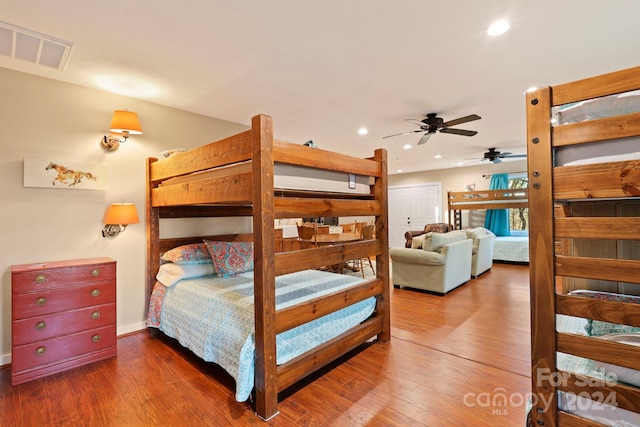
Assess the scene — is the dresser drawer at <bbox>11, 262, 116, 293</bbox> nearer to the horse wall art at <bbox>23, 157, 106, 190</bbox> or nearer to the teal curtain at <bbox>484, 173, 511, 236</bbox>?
the horse wall art at <bbox>23, 157, 106, 190</bbox>

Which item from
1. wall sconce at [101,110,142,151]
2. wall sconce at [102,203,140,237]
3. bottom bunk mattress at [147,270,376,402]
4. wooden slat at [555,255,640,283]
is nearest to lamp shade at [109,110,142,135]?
wall sconce at [101,110,142,151]

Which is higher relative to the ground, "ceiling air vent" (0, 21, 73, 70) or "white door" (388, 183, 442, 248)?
"ceiling air vent" (0, 21, 73, 70)

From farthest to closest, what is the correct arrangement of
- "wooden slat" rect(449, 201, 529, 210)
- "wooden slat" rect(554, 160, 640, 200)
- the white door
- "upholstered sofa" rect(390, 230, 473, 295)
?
the white door
"wooden slat" rect(449, 201, 529, 210)
"upholstered sofa" rect(390, 230, 473, 295)
"wooden slat" rect(554, 160, 640, 200)

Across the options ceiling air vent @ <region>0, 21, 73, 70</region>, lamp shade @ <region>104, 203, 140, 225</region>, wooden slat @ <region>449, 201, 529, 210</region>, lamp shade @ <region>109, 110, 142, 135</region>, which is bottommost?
lamp shade @ <region>104, 203, 140, 225</region>

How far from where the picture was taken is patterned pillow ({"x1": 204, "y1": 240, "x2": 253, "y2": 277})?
2.89 m

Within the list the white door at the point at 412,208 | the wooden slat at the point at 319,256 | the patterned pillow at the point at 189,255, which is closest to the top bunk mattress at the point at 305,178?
the wooden slat at the point at 319,256

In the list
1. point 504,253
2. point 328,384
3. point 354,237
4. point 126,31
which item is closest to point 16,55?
point 126,31

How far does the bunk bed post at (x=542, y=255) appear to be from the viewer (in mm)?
1087

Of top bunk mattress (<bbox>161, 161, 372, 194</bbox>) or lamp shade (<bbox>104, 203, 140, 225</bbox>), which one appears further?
lamp shade (<bbox>104, 203, 140, 225</bbox>)

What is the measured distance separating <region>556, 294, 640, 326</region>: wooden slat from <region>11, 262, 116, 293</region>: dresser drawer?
3.11 meters

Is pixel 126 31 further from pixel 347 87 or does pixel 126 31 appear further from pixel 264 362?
pixel 264 362

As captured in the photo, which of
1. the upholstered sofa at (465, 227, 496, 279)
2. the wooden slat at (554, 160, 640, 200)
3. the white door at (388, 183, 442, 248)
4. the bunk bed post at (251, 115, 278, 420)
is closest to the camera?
the wooden slat at (554, 160, 640, 200)

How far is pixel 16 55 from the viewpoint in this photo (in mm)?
2145

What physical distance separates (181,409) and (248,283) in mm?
1047
